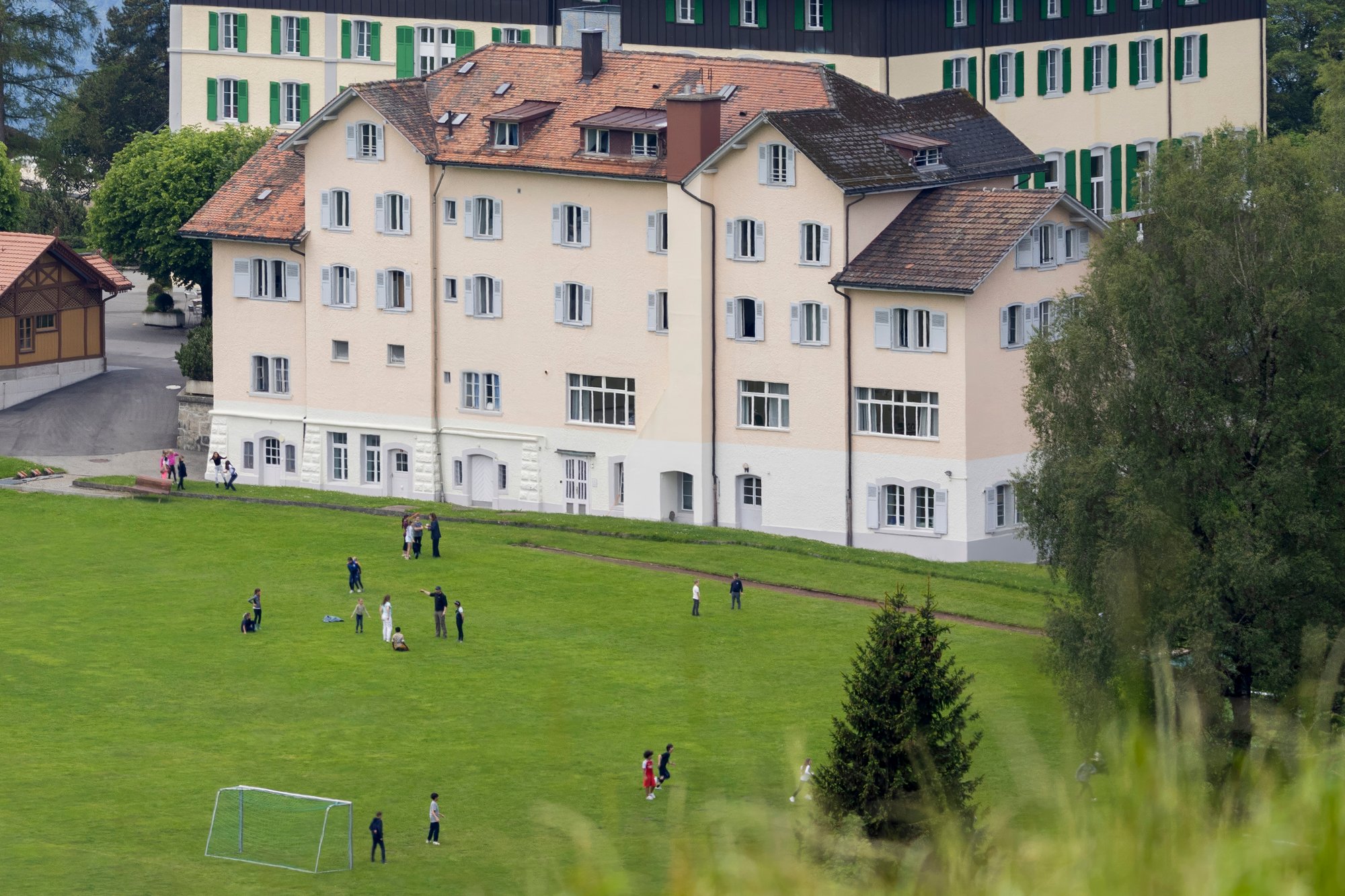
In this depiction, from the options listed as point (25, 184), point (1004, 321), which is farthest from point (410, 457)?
point (25, 184)

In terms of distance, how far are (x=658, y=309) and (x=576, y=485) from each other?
6962 mm

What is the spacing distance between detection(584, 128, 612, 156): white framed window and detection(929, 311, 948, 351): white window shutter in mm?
13199

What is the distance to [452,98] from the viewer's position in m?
80.5

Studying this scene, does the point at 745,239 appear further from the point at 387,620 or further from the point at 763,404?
the point at 387,620

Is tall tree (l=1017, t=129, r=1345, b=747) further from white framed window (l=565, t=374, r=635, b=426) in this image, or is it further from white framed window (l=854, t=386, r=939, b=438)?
white framed window (l=565, t=374, r=635, b=426)

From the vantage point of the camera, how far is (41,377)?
302 feet

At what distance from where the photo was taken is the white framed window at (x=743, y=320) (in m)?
74.1

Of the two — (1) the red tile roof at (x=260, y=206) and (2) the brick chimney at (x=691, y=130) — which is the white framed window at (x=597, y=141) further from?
(1) the red tile roof at (x=260, y=206)

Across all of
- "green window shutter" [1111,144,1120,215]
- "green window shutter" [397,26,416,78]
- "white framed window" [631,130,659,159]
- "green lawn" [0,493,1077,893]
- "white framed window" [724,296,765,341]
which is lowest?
"green lawn" [0,493,1077,893]

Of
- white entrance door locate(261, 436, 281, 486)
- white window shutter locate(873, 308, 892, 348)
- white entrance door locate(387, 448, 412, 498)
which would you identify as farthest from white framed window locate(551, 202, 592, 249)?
white entrance door locate(261, 436, 281, 486)

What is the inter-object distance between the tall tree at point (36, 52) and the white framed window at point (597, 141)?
5647 centimetres

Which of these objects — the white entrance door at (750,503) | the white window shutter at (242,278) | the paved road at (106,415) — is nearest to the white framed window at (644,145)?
the white entrance door at (750,503)

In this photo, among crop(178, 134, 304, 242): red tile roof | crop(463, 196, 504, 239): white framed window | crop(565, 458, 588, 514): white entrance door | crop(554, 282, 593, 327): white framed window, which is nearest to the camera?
crop(554, 282, 593, 327): white framed window

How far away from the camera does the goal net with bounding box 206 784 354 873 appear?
140 ft
